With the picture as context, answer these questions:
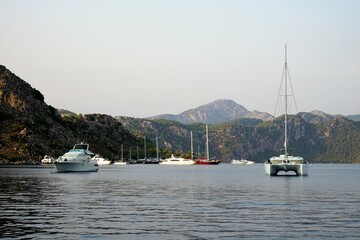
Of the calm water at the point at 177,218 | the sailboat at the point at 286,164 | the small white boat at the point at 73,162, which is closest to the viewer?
the calm water at the point at 177,218

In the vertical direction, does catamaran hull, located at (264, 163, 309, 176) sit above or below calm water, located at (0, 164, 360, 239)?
above

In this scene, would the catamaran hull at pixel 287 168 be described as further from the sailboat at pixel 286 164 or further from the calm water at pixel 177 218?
the calm water at pixel 177 218

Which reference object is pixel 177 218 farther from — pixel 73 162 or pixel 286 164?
pixel 73 162

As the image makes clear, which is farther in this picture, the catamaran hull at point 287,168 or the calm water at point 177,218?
the catamaran hull at point 287,168

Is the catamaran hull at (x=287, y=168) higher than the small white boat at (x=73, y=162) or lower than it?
lower

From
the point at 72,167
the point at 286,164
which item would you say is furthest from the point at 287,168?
the point at 72,167

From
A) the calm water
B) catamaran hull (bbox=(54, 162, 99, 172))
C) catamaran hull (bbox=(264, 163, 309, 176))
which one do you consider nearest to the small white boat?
catamaran hull (bbox=(54, 162, 99, 172))

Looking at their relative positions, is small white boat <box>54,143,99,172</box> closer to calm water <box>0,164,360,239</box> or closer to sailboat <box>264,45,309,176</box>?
sailboat <box>264,45,309,176</box>

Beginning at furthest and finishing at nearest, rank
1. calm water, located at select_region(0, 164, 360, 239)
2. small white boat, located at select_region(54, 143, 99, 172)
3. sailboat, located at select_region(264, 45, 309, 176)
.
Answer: small white boat, located at select_region(54, 143, 99, 172), sailboat, located at select_region(264, 45, 309, 176), calm water, located at select_region(0, 164, 360, 239)

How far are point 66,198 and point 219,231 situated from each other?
3021 cm

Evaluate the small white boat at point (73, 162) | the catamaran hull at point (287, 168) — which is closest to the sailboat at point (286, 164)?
the catamaran hull at point (287, 168)

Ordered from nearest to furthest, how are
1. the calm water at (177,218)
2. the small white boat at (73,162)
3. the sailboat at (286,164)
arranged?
the calm water at (177,218)
the sailboat at (286,164)
the small white boat at (73,162)

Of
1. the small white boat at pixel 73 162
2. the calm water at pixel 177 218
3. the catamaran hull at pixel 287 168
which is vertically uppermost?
the small white boat at pixel 73 162

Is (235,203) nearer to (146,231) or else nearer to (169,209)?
(169,209)
